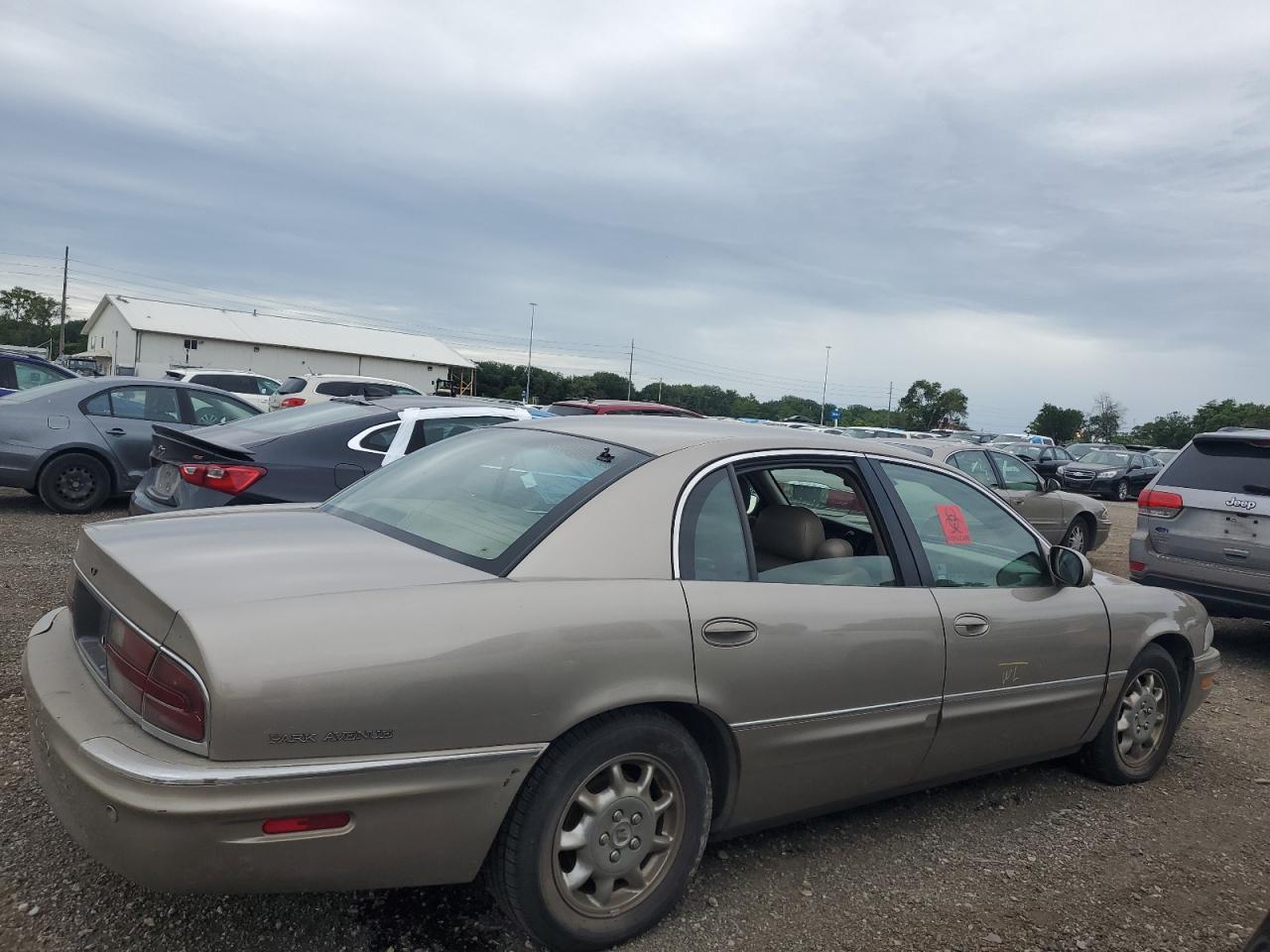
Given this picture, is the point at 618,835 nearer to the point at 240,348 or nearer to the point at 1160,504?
the point at 1160,504

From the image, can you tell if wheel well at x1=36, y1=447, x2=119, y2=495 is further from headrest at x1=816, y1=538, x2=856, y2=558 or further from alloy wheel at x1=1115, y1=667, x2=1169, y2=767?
alloy wheel at x1=1115, y1=667, x2=1169, y2=767

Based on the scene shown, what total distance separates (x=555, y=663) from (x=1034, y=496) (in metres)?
10.0

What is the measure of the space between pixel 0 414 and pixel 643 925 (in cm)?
891

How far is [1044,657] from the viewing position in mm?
3791

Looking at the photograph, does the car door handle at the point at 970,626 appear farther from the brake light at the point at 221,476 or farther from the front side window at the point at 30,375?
the front side window at the point at 30,375

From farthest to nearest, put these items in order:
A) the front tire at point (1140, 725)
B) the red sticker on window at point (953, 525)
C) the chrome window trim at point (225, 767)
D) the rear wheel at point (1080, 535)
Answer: the rear wheel at point (1080, 535)
the front tire at point (1140, 725)
the red sticker on window at point (953, 525)
the chrome window trim at point (225, 767)

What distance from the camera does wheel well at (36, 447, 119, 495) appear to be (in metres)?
9.29

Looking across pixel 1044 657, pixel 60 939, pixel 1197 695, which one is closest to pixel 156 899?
pixel 60 939

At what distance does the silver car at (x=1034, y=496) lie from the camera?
11.0 metres

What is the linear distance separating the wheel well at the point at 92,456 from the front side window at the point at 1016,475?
9.49 m

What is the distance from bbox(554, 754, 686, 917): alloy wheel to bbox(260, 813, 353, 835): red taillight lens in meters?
0.60

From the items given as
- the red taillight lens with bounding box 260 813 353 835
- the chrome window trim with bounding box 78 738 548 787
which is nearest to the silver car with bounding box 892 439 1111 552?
the chrome window trim with bounding box 78 738 548 787

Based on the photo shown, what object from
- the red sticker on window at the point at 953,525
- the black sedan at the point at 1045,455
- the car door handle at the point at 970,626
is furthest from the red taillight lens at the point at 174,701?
the black sedan at the point at 1045,455

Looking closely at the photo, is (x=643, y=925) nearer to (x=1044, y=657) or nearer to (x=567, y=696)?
Result: (x=567, y=696)
